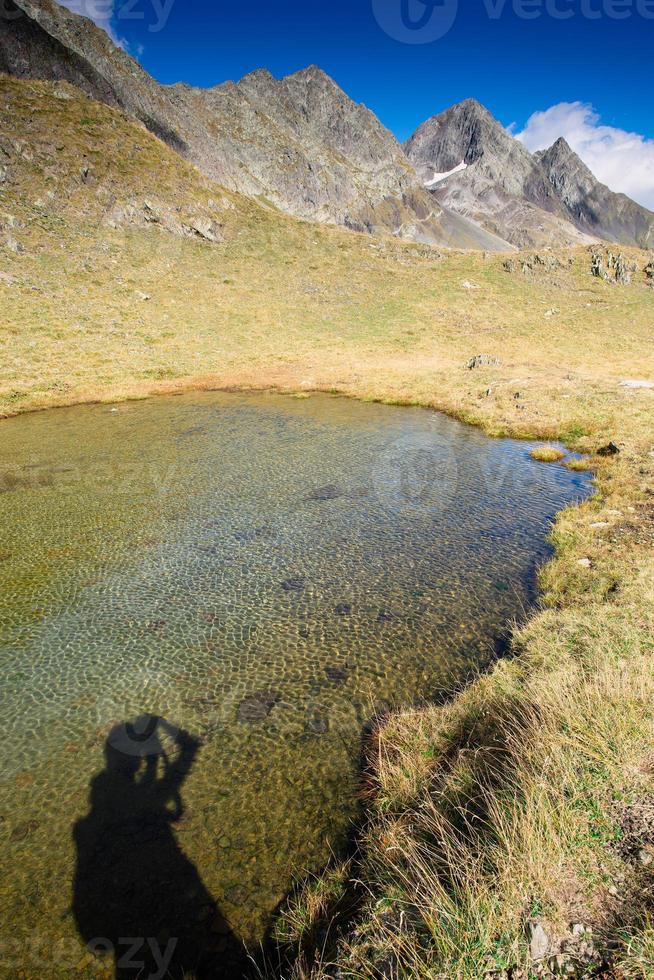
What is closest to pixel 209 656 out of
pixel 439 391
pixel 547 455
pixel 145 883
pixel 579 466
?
pixel 145 883

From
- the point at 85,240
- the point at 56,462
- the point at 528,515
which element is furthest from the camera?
the point at 85,240

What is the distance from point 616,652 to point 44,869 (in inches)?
360

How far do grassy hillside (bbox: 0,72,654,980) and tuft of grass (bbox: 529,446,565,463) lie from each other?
5.20ft

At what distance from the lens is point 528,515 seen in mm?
16797

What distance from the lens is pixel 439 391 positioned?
38500 mm

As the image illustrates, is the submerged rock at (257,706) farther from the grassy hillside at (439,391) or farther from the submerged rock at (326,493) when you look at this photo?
the submerged rock at (326,493)

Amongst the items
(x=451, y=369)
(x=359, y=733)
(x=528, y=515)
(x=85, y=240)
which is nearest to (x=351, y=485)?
(x=528, y=515)

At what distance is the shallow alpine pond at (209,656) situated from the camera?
18.7 feet

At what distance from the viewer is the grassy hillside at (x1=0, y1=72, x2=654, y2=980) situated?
4.00m

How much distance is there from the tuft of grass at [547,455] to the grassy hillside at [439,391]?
5.20 feet

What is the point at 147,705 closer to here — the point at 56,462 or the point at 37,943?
the point at 37,943

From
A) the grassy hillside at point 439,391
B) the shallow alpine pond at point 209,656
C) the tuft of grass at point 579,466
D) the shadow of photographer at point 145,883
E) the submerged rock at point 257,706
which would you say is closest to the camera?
the grassy hillside at point 439,391

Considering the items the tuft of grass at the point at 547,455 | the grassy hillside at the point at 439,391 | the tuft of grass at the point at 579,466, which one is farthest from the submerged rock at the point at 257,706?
the tuft of grass at the point at 547,455

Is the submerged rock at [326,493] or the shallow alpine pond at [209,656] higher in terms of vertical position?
the submerged rock at [326,493]
